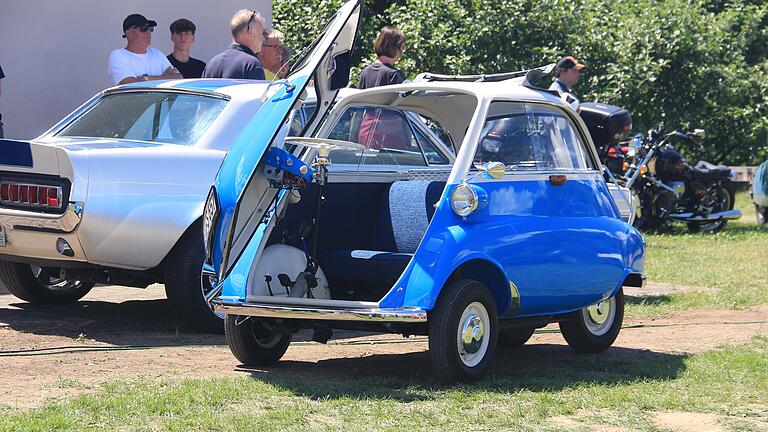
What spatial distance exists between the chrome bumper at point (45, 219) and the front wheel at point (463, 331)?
8.38 ft

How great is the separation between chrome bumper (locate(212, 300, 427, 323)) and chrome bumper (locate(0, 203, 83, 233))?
153cm

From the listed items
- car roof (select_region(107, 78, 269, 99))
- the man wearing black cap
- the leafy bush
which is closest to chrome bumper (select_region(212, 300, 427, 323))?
car roof (select_region(107, 78, 269, 99))

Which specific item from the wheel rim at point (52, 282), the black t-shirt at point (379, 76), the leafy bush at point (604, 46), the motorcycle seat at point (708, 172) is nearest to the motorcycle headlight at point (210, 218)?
the wheel rim at point (52, 282)

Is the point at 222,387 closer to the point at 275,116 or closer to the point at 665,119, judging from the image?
the point at 275,116

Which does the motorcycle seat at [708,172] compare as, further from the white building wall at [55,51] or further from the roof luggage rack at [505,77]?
the roof luggage rack at [505,77]

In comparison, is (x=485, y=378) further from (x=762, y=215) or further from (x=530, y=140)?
(x=762, y=215)

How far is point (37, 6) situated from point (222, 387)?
25.2 ft

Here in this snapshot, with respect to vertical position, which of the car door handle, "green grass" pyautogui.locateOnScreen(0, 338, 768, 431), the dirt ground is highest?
the car door handle

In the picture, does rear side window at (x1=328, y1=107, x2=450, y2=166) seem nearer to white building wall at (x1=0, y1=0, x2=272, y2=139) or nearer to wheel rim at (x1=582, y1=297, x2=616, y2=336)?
wheel rim at (x1=582, y1=297, x2=616, y2=336)

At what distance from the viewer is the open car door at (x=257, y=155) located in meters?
6.66

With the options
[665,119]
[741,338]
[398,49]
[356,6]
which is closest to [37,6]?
[398,49]

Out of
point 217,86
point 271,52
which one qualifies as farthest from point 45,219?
point 271,52

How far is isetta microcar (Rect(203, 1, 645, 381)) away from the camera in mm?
6660

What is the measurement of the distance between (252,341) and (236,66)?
3.64 m
